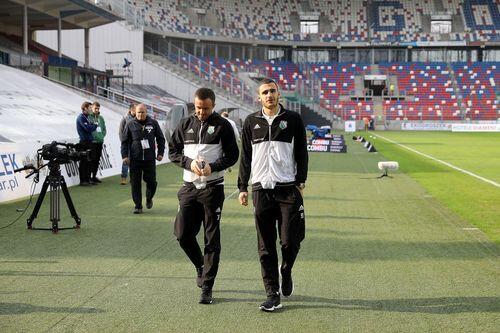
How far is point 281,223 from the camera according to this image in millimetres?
6082

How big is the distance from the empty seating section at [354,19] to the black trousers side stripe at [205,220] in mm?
61829

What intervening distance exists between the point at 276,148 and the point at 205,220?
3.24 feet

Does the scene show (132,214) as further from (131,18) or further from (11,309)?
(131,18)

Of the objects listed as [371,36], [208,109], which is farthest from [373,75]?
[208,109]

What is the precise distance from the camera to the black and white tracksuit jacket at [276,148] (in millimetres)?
5980

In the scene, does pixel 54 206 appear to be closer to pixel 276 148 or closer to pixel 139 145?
pixel 139 145

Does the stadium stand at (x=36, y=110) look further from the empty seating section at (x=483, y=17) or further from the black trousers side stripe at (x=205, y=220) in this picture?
the empty seating section at (x=483, y=17)

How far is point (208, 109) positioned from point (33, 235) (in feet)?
14.9

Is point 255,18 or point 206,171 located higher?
point 255,18

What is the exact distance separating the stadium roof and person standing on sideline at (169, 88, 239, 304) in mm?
31474

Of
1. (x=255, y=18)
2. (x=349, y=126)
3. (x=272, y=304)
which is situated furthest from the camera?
(x=255, y=18)

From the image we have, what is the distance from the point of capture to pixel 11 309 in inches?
231

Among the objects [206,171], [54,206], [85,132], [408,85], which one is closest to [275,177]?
[206,171]

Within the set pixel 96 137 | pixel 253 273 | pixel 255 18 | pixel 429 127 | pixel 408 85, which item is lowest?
pixel 253 273
